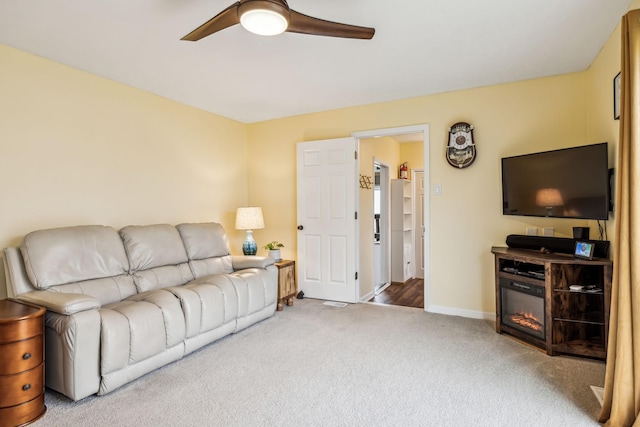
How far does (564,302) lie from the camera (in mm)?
2742

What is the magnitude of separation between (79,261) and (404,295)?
3799 millimetres

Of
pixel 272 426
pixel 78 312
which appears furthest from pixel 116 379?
pixel 272 426

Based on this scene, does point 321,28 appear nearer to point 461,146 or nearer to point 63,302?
point 63,302

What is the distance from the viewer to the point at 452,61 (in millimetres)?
2977

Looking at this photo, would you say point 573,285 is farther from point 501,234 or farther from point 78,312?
point 78,312

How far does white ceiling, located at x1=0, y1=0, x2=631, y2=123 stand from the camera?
2189 mm

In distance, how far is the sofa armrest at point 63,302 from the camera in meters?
2.07

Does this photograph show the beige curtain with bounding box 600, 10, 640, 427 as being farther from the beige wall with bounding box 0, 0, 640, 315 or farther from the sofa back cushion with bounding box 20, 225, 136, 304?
the sofa back cushion with bounding box 20, 225, 136, 304

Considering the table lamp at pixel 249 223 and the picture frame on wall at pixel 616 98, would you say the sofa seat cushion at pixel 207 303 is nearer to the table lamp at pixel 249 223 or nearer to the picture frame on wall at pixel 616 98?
the table lamp at pixel 249 223

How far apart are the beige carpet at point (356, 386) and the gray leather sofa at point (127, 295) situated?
18 cm

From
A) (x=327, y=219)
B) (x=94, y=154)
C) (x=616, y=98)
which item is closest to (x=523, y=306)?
(x=616, y=98)

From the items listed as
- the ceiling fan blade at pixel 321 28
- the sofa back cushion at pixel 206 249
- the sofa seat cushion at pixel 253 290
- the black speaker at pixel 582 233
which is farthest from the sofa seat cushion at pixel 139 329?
the black speaker at pixel 582 233

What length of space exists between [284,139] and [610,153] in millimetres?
3455

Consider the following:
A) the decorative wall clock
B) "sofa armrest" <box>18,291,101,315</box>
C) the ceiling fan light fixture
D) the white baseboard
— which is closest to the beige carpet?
the white baseboard
